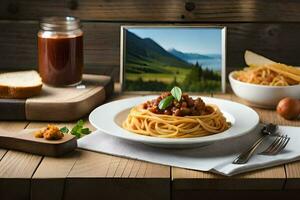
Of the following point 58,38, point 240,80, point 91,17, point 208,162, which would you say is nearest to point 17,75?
point 58,38

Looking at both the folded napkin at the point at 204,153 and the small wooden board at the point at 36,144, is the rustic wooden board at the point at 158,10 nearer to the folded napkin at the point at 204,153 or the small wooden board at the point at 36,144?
the folded napkin at the point at 204,153

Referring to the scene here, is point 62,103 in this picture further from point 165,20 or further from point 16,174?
point 165,20

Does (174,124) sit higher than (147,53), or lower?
lower

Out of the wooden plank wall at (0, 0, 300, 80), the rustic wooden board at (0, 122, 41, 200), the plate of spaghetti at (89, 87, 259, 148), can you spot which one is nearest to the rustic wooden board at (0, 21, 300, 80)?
the wooden plank wall at (0, 0, 300, 80)

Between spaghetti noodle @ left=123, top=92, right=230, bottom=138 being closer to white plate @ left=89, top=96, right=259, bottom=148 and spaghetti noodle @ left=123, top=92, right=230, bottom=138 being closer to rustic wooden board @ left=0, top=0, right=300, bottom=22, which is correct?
white plate @ left=89, top=96, right=259, bottom=148

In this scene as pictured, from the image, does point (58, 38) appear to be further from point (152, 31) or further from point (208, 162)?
point (208, 162)
